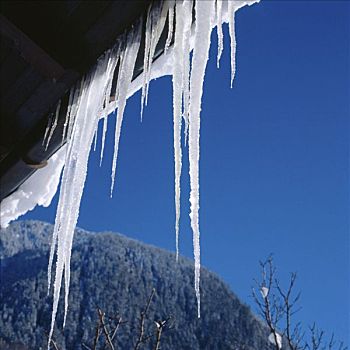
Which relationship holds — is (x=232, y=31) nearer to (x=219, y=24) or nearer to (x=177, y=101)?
(x=219, y=24)

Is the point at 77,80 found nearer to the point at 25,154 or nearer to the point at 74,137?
the point at 74,137

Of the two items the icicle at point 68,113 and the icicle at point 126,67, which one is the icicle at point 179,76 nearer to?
the icicle at point 126,67

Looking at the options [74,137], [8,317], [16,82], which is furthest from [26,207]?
[8,317]

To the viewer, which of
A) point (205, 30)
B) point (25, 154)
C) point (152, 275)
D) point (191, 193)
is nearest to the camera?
point (205, 30)

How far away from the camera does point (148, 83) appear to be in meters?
1.46

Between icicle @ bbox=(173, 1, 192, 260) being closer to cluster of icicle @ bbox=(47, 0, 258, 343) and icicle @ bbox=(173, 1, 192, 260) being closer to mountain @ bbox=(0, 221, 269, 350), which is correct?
cluster of icicle @ bbox=(47, 0, 258, 343)

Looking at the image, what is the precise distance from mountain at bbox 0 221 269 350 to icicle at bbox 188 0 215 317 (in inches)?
2024

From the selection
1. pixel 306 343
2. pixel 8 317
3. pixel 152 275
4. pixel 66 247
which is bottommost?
pixel 66 247

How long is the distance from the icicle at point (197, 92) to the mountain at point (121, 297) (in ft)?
169

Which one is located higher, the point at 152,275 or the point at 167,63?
the point at 152,275

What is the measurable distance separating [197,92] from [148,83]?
7.7 inches

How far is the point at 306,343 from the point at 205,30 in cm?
757

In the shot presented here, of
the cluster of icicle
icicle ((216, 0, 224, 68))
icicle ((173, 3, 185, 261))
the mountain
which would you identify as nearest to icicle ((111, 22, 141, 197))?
the cluster of icicle

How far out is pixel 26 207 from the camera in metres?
2.29
